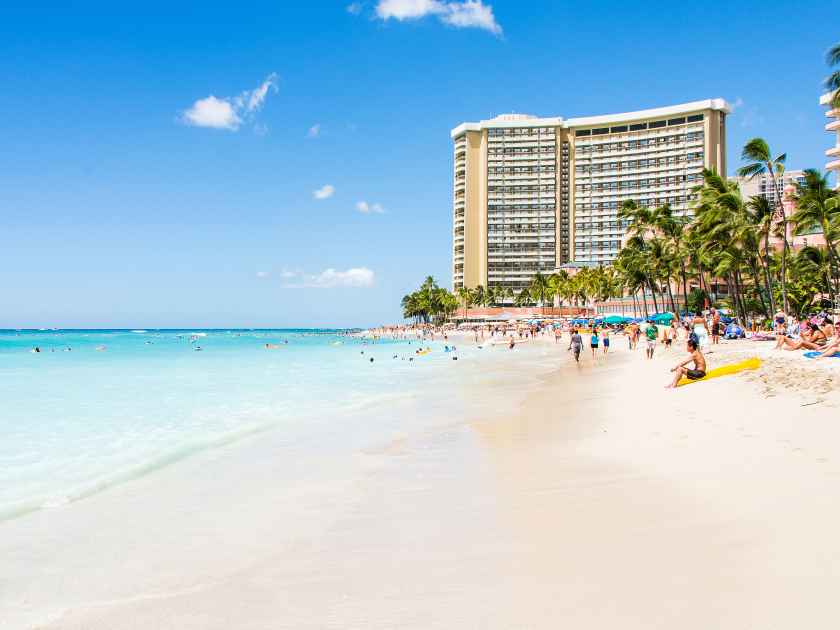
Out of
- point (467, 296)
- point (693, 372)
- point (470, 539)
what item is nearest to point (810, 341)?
point (693, 372)

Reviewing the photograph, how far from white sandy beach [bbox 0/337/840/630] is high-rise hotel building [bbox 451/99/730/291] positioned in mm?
125836

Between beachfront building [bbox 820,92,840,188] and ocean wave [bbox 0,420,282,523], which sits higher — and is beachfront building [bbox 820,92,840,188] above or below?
above

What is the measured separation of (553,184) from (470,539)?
451 feet

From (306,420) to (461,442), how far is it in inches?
188

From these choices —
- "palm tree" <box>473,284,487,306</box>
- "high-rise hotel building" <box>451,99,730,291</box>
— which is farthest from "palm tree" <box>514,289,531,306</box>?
"high-rise hotel building" <box>451,99,730,291</box>

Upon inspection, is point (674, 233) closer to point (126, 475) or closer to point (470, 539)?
point (126, 475)

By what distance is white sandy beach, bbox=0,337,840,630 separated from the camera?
12.3ft

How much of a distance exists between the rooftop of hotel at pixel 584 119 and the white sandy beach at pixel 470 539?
130437mm

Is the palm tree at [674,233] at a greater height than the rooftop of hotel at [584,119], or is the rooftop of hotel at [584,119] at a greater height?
the rooftop of hotel at [584,119]

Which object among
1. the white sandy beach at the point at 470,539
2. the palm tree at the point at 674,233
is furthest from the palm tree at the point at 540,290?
the white sandy beach at the point at 470,539

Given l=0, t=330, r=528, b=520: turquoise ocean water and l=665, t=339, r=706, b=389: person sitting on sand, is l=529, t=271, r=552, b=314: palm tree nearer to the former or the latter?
l=0, t=330, r=528, b=520: turquoise ocean water

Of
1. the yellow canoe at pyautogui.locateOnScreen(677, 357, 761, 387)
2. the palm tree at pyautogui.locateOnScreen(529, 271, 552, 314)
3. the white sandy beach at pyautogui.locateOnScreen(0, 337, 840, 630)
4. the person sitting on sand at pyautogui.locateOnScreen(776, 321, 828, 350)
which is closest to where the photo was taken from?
the white sandy beach at pyautogui.locateOnScreen(0, 337, 840, 630)

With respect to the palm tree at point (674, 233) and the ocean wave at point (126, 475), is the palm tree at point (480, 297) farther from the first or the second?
the ocean wave at point (126, 475)

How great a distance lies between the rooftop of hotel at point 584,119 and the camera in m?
121
